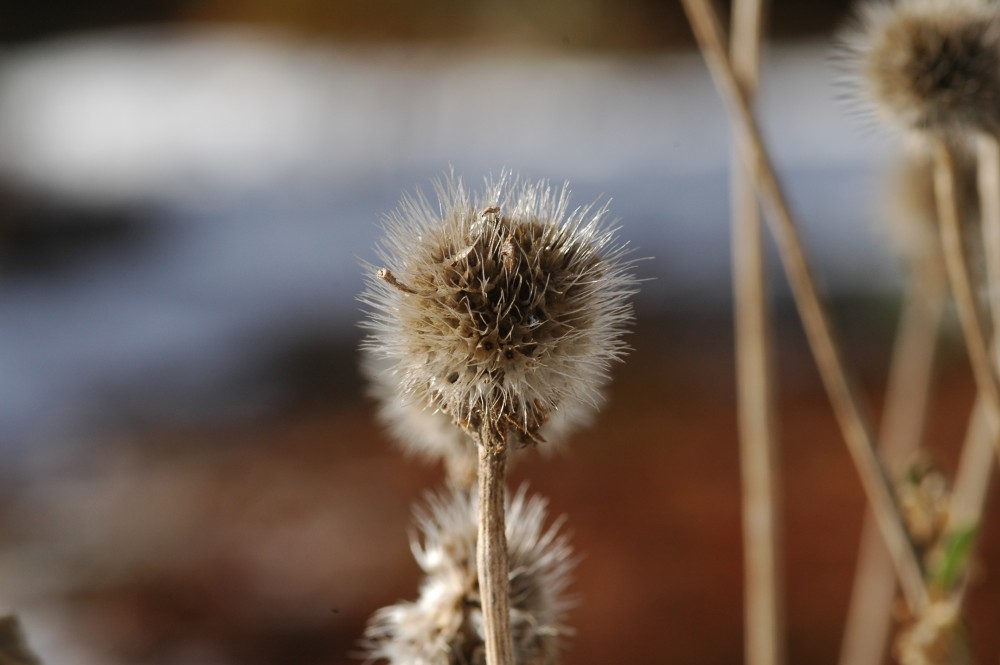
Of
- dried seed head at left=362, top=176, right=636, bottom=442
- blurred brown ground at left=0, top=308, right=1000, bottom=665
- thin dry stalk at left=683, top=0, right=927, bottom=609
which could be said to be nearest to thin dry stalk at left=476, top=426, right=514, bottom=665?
dried seed head at left=362, top=176, right=636, bottom=442

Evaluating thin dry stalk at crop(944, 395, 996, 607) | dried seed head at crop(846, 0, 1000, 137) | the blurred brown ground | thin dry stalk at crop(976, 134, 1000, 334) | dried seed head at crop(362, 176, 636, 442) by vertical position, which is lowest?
dried seed head at crop(362, 176, 636, 442)

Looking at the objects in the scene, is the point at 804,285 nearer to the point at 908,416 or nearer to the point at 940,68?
the point at 940,68

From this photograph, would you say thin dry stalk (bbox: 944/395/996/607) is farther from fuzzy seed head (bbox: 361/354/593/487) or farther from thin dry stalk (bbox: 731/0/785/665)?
fuzzy seed head (bbox: 361/354/593/487)

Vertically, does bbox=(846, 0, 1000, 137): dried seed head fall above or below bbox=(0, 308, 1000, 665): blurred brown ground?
below

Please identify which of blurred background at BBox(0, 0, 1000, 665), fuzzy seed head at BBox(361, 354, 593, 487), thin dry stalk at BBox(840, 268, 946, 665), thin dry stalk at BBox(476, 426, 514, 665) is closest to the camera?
thin dry stalk at BBox(476, 426, 514, 665)

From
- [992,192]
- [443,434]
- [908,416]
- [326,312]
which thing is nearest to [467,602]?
[443,434]

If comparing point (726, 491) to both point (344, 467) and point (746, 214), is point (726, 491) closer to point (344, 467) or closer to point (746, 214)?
point (344, 467)
